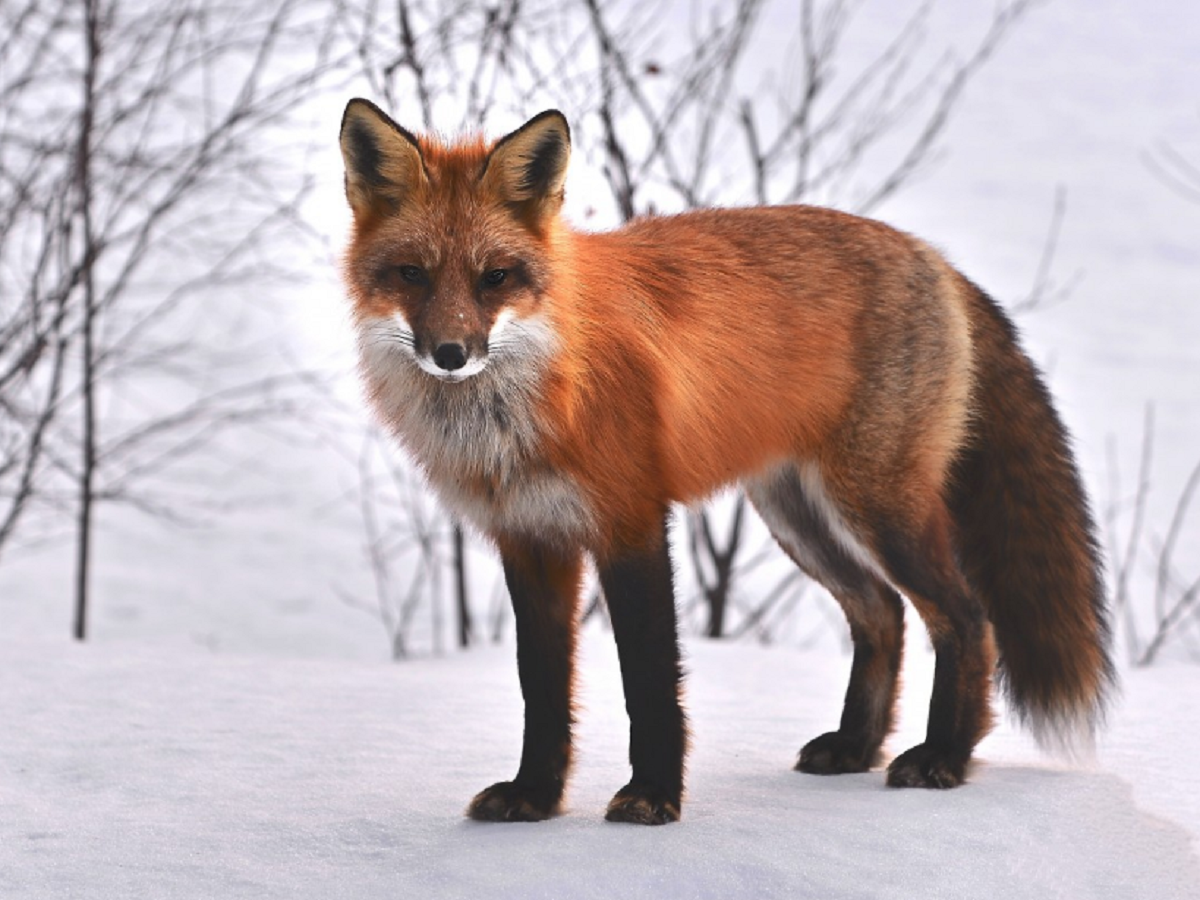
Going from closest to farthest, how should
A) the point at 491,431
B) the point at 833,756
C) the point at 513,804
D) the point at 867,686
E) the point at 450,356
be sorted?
the point at 450,356 < the point at 491,431 < the point at 513,804 < the point at 833,756 < the point at 867,686

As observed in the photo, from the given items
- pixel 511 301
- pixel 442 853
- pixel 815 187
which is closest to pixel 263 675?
pixel 442 853

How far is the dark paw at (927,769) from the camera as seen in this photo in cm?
347

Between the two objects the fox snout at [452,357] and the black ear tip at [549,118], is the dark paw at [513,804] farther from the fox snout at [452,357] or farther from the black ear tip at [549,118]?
the black ear tip at [549,118]

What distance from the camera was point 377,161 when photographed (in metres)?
3.03

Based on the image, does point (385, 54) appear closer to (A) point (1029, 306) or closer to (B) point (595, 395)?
(A) point (1029, 306)

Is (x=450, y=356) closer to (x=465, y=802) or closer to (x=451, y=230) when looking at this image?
(x=451, y=230)

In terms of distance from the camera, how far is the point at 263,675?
4.95 metres

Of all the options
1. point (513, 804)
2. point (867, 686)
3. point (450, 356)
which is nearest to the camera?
point (450, 356)

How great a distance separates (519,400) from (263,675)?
237 cm

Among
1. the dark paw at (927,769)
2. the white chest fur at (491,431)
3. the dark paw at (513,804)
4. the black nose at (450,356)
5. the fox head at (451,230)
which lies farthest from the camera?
the dark paw at (927,769)

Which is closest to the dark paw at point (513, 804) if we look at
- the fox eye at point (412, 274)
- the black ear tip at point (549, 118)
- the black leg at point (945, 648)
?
the black leg at point (945, 648)

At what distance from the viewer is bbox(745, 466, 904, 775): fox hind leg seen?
12.5 feet

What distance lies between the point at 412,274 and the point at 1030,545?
1.88m

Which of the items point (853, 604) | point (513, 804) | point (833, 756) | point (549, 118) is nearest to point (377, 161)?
point (549, 118)
